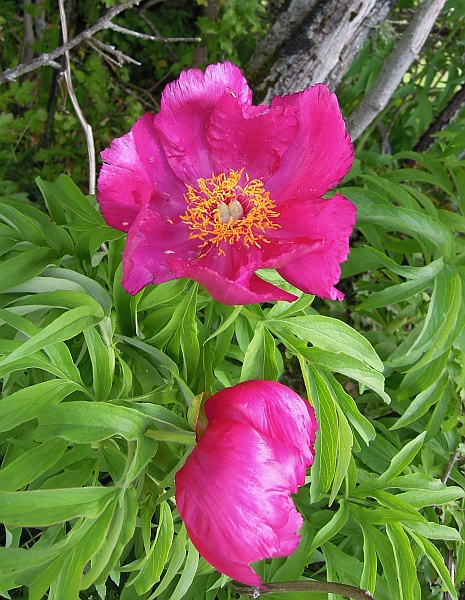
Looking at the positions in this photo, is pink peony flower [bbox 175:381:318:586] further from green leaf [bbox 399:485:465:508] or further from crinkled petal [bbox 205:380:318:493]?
green leaf [bbox 399:485:465:508]

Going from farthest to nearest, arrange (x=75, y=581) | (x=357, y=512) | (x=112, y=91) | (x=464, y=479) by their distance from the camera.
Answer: (x=112, y=91)
(x=464, y=479)
(x=357, y=512)
(x=75, y=581)

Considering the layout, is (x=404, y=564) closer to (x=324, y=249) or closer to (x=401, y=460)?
(x=401, y=460)

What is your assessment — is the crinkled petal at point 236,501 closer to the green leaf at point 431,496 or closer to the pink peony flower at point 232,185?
the pink peony flower at point 232,185

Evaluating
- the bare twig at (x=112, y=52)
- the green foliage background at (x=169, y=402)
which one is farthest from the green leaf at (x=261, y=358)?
the bare twig at (x=112, y=52)

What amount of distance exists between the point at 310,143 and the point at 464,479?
2.18 feet

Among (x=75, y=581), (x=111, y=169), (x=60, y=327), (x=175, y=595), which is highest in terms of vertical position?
(x=111, y=169)

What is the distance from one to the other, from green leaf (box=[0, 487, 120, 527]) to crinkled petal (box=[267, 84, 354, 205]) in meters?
0.40

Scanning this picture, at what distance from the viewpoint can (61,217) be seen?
32.9 inches

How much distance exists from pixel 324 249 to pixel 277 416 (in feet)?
0.58

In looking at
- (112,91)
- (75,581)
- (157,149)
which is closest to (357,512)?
(75,581)

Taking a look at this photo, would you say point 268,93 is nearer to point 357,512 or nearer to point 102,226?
point 102,226

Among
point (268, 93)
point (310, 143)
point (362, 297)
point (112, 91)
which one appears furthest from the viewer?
point (112, 91)

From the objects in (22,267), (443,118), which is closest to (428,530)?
(22,267)

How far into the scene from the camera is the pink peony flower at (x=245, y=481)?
1.63 feet
